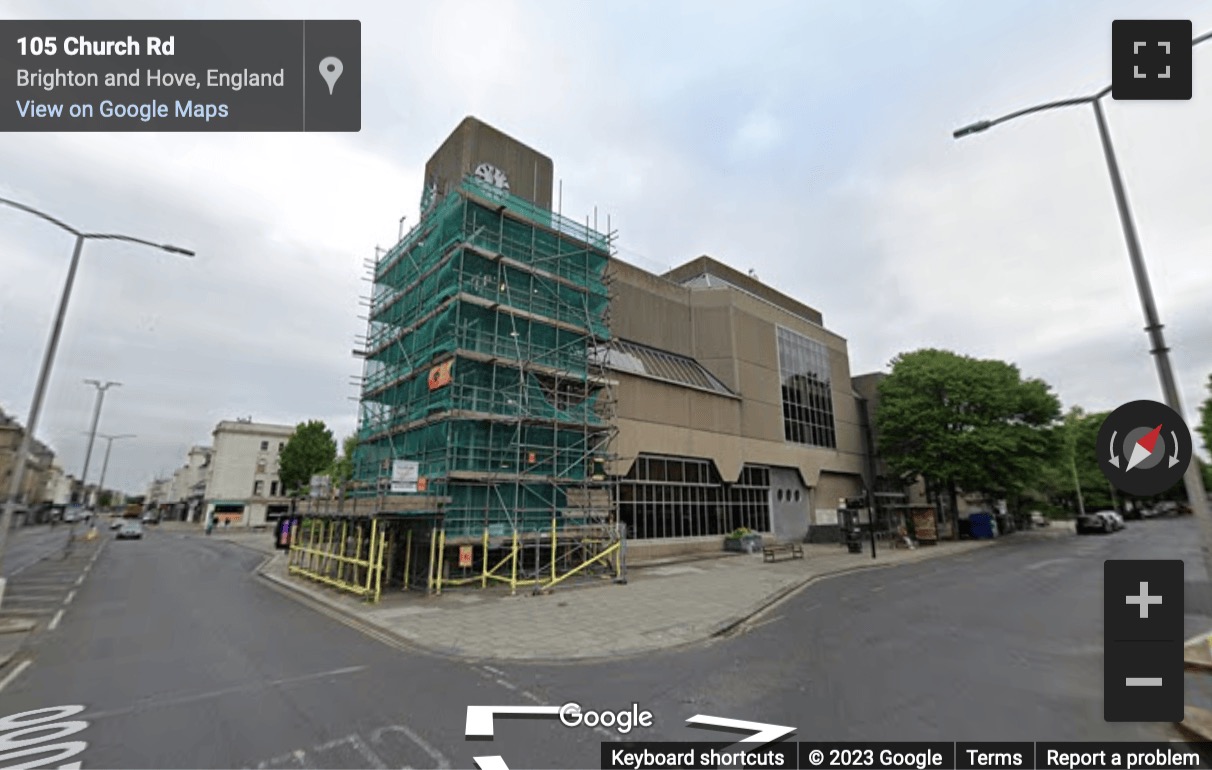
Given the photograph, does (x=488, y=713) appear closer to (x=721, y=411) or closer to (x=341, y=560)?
(x=341, y=560)

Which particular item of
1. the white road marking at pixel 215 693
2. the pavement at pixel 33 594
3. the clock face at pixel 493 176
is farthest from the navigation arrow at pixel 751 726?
the clock face at pixel 493 176

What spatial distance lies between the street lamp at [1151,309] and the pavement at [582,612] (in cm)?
736

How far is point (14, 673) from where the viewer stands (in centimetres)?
827

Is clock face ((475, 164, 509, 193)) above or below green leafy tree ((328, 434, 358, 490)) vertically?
above

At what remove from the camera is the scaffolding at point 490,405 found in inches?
675

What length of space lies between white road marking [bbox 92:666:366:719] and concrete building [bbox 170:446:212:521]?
258 ft

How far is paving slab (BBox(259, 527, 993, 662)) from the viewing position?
381 inches

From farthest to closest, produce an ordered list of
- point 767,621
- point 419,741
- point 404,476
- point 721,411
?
point 721,411
point 404,476
point 767,621
point 419,741

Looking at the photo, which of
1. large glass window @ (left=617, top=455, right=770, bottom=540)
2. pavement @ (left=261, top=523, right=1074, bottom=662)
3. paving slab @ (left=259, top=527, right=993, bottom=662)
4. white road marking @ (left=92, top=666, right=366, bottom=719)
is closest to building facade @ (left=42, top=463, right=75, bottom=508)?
pavement @ (left=261, top=523, right=1074, bottom=662)

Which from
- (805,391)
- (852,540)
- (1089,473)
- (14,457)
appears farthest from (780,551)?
(1089,473)

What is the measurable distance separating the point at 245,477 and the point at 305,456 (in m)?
15.4

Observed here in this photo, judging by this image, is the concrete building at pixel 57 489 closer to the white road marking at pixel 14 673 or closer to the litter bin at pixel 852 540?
the white road marking at pixel 14 673

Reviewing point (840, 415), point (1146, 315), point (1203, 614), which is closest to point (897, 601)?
point (1203, 614)

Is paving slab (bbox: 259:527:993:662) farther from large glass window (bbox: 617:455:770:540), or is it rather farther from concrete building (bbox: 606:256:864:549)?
concrete building (bbox: 606:256:864:549)
